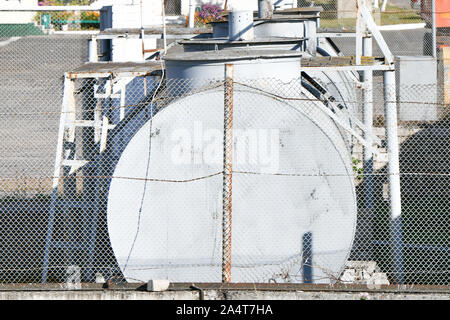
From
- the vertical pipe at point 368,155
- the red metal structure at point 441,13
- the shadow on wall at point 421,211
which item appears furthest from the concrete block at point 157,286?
the red metal structure at point 441,13

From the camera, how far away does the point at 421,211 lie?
13.7 metres

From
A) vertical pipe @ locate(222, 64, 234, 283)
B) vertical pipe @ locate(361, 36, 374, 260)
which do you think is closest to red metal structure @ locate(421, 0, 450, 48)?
vertical pipe @ locate(361, 36, 374, 260)

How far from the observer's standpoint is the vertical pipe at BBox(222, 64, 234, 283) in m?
9.73

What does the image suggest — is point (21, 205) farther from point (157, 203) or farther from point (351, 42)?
point (351, 42)

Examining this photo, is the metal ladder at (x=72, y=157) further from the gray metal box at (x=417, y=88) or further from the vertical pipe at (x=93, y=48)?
the gray metal box at (x=417, y=88)

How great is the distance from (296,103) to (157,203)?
2.22 m

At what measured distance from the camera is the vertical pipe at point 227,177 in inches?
383

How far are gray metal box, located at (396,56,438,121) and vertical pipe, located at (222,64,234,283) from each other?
9.02m

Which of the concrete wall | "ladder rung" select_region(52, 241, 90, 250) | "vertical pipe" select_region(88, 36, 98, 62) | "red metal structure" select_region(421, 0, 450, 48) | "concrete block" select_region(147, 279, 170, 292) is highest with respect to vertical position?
"red metal structure" select_region(421, 0, 450, 48)

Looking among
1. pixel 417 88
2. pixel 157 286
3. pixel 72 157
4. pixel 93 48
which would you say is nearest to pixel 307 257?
pixel 157 286

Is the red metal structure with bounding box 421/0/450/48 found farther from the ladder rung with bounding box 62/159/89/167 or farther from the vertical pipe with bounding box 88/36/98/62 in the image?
the ladder rung with bounding box 62/159/89/167

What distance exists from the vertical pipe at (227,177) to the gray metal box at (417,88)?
9.02 meters

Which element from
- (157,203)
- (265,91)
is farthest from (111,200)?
(265,91)

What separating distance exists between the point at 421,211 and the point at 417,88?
5.99 meters
